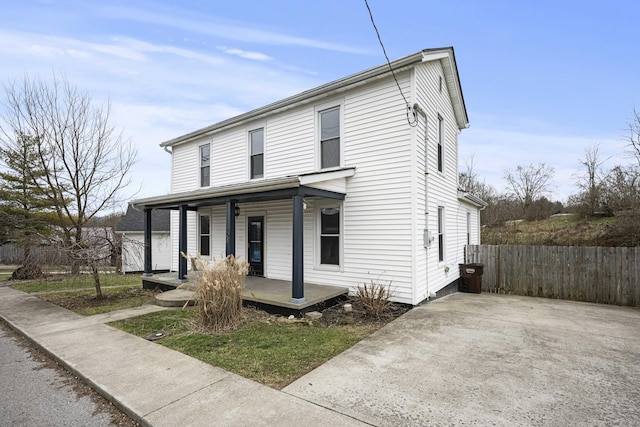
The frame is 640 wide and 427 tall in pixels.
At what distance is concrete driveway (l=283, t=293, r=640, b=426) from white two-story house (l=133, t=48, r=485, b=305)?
74.7 inches

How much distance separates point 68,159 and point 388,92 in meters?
10.1

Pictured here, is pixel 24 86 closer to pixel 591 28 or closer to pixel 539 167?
pixel 591 28

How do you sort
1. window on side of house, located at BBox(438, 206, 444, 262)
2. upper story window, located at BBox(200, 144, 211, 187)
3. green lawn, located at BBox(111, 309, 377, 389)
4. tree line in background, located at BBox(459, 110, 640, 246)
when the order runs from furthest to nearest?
upper story window, located at BBox(200, 144, 211, 187)
tree line in background, located at BBox(459, 110, 640, 246)
window on side of house, located at BBox(438, 206, 444, 262)
green lawn, located at BBox(111, 309, 377, 389)

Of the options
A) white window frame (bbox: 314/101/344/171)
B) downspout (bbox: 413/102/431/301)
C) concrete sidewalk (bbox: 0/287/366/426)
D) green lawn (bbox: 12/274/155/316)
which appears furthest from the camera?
white window frame (bbox: 314/101/344/171)

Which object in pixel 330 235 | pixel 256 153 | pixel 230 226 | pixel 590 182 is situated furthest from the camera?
pixel 590 182

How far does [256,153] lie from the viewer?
9758 mm

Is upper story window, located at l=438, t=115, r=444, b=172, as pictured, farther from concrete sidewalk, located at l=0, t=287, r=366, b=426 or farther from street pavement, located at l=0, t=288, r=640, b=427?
concrete sidewalk, located at l=0, t=287, r=366, b=426

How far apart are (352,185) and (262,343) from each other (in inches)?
168

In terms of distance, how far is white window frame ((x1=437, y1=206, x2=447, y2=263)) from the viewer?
8.40 m

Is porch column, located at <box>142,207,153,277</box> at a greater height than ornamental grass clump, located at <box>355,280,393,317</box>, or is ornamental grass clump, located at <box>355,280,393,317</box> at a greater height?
porch column, located at <box>142,207,153,277</box>

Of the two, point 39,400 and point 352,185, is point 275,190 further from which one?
point 39,400

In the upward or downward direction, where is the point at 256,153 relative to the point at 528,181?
downward

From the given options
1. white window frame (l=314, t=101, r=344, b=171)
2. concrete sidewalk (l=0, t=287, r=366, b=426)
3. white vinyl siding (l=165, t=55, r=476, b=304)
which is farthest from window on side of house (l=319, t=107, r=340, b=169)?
concrete sidewalk (l=0, t=287, r=366, b=426)

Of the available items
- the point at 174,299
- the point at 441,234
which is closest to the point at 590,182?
the point at 441,234
